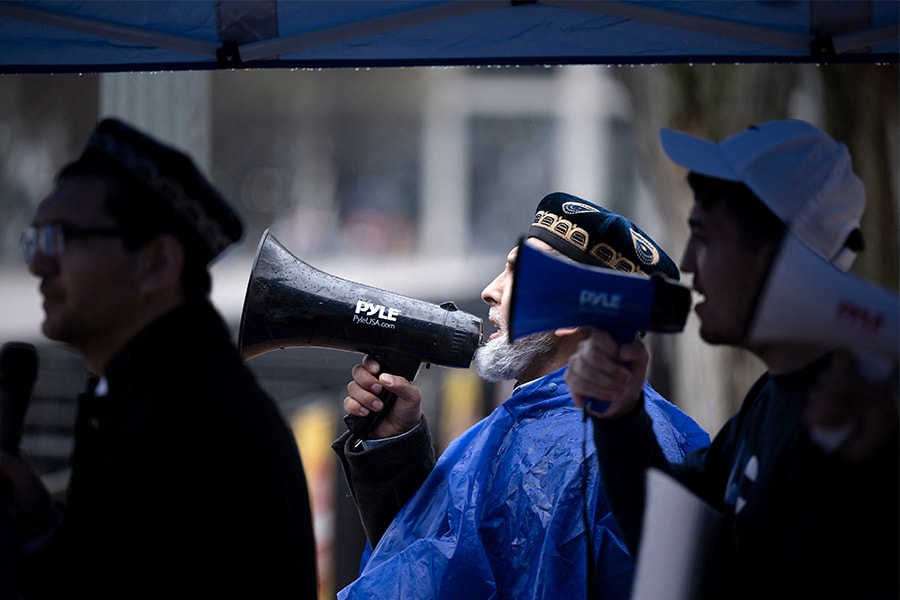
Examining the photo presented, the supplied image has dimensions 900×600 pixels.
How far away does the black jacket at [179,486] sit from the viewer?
1830 millimetres

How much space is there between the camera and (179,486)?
6.06 ft

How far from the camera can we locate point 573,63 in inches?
128

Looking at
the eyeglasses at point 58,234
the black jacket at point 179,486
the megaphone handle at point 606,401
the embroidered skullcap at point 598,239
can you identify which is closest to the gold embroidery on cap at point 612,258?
the embroidered skullcap at point 598,239

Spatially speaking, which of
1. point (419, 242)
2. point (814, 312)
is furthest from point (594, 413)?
point (419, 242)

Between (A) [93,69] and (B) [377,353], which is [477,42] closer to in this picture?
(B) [377,353]

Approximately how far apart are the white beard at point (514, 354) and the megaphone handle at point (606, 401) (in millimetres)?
1137

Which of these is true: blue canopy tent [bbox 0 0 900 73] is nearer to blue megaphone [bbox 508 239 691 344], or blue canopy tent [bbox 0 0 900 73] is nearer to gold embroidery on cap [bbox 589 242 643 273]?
gold embroidery on cap [bbox 589 242 643 273]

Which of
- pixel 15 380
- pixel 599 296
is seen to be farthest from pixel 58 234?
pixel 599 296

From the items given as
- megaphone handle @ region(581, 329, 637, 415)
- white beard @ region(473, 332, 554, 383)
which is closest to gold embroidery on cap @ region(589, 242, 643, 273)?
white beard @ region(473, 332, 554, 383)

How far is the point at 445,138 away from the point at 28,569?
48957 millimetres

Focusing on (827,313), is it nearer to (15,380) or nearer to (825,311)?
(825,311)

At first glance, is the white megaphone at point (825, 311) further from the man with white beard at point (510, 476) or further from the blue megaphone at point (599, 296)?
the man with white beard at point (510, 476)

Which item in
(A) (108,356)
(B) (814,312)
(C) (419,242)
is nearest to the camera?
(B) (814,312)

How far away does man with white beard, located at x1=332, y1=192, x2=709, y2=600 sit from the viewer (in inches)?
108
